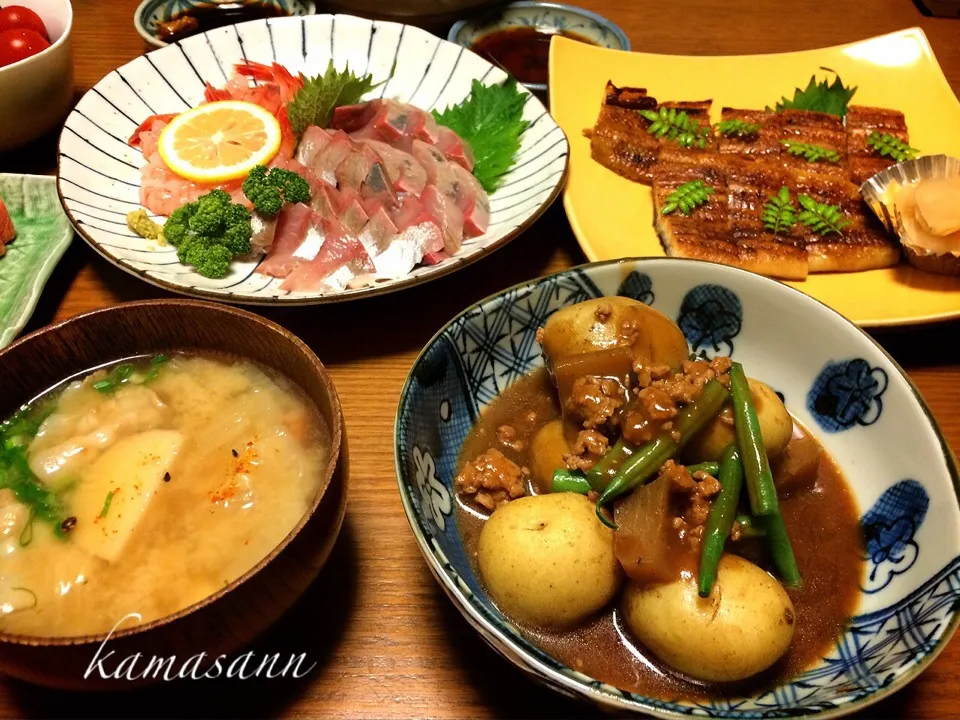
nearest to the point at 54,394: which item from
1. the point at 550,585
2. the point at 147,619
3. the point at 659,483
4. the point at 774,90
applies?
the point at 147,619

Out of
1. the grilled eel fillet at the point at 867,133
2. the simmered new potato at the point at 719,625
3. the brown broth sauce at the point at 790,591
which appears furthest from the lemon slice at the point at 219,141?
the grilled eel fillet at the point at 867,133

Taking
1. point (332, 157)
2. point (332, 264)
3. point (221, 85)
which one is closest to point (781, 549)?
point (332, 264)

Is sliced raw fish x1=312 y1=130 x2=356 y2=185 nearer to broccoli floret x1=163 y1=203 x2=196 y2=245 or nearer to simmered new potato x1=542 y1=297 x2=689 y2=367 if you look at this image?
broccoli floret x1=163 y1=203 x2=196 y2=245

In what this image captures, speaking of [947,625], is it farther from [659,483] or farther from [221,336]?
[221,336]

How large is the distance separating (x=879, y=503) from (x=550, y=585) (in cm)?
85

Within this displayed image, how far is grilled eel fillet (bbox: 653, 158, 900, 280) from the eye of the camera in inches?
92.2

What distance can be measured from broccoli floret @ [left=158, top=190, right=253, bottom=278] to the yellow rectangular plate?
1079mm

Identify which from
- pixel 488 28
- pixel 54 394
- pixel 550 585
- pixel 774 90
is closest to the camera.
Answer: pixel 550 585

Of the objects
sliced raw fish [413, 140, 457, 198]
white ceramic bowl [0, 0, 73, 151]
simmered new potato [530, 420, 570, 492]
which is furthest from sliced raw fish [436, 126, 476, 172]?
white ceramic bowl [0, 0, 73, 151]

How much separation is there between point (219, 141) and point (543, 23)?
1.91 m

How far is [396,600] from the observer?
1.56 meters

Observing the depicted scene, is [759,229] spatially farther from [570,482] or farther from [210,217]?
[210,217]

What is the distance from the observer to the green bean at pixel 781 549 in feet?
4.61

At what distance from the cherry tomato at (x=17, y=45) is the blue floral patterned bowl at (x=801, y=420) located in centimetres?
212
